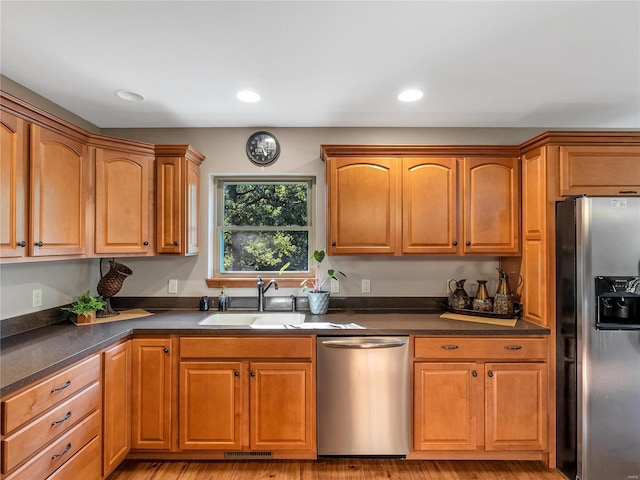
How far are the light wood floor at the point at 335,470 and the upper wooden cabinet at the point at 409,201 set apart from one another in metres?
1.41

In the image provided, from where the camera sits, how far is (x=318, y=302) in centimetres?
262

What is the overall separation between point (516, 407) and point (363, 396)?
3.21 feet

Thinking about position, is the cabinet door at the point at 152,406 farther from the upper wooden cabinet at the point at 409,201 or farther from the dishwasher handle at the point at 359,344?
the upper wooden cabinet at the point at 409,201

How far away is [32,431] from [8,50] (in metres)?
1.80

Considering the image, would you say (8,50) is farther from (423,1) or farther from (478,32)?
(478,32)

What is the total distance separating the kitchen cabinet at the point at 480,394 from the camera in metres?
2.20

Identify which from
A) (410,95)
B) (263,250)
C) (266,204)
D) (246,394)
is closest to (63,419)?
(246,394)

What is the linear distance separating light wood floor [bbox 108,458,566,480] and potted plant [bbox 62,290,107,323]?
980 millimetres

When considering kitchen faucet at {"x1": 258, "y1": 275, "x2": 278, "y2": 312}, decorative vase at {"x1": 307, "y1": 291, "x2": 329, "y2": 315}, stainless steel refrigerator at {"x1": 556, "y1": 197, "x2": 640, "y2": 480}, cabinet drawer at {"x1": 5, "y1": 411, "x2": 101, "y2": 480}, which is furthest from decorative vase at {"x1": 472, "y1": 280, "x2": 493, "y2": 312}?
cabinet drawer at {"x1": 5, "y1": 411, "x2": 101, "y2": 480}

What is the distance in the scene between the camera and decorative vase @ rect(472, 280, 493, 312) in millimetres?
2568

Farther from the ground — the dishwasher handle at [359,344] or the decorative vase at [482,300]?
the decorative vase at [482,300]

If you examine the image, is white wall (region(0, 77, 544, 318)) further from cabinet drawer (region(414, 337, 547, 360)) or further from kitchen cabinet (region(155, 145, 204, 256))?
cabinet drawer (region(414, 337, 547, 360))

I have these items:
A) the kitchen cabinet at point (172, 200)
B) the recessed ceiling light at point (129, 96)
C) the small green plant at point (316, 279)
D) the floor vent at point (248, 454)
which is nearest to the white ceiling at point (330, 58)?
the recessed ceiling light at point (129, 96)

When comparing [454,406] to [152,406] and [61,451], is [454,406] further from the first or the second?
[61,451]
